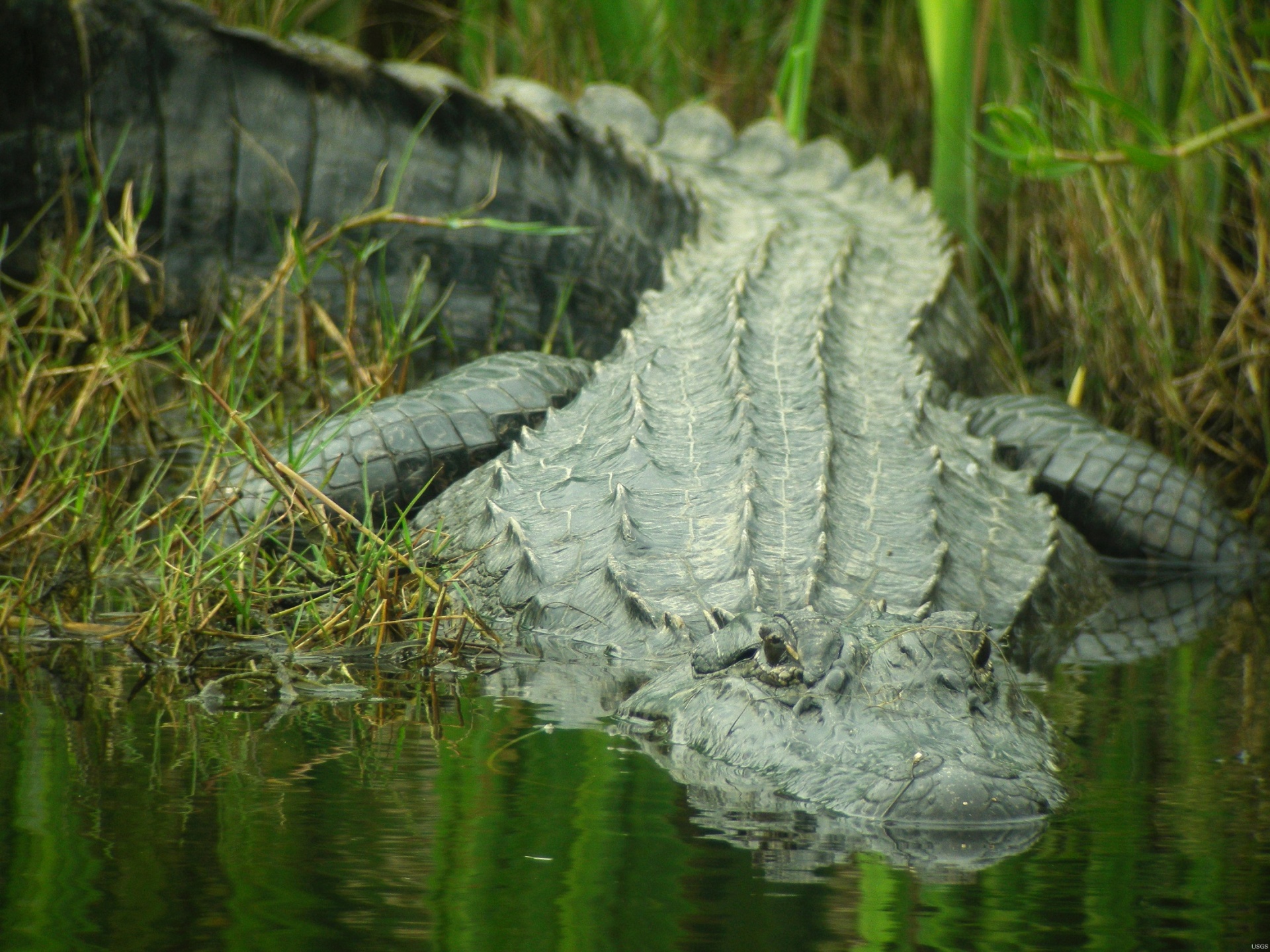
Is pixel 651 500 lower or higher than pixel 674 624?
higher

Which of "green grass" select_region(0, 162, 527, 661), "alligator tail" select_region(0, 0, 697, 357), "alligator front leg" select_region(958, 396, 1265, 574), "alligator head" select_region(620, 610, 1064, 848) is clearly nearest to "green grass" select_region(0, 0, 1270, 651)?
"green grass" select_region(0, 162, 527, 661)

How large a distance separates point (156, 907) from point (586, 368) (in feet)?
8.62

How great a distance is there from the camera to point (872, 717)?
2.01 meters

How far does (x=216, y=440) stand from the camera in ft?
12.4

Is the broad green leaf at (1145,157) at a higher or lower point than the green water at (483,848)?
higher

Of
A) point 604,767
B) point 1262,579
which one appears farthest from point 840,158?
Answer: point 604,767

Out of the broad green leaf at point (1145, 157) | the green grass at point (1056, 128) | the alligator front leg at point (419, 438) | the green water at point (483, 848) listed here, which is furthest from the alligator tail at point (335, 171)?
the green water at point (483, 848)

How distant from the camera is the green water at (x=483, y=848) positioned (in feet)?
4.90

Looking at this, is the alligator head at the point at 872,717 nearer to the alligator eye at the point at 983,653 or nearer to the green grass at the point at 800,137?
the alligator eye at the point at 983,653

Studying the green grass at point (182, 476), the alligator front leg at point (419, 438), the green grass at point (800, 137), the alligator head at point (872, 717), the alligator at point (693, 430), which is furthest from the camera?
the alligator front leg at point (419, 438)

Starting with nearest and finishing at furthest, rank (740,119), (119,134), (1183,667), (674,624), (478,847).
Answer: (478,847)
(674,624)
(1183,667)
(119,134)
(740,119)

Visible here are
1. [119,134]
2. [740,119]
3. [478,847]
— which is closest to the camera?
[478,847]

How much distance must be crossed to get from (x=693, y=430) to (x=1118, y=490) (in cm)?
138

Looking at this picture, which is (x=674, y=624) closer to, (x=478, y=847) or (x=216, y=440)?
(x=478, y=847)
